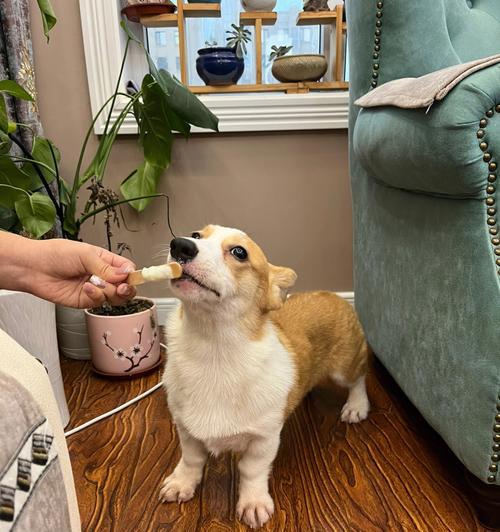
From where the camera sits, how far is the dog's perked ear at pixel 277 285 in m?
1.04

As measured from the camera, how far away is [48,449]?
39 cm

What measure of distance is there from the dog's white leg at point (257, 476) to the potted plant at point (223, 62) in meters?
1.37

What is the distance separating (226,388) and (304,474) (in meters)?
0.33

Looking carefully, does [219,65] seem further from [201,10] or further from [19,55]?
[19,55]

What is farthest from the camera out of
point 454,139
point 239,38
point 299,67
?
point 239,38

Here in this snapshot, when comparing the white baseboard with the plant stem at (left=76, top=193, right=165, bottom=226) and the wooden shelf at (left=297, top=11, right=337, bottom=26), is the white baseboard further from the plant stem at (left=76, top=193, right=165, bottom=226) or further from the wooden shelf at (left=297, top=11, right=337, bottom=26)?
the wooden shelf at (left=297, top=11, right=337, bottom=26)

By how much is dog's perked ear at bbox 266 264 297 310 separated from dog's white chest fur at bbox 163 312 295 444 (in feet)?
0.27

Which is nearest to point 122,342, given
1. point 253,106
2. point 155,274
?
point 155,274

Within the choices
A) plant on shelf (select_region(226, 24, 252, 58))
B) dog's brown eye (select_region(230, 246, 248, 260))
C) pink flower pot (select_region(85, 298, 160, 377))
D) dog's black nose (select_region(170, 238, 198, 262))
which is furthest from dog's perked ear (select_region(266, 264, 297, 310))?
plant on shelf (select_region(226, 24, 252, 58))

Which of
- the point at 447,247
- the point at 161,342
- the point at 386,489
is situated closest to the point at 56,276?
the point at 447,247

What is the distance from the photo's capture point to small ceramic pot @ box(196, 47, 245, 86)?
1837mm

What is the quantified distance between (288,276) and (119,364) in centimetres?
74

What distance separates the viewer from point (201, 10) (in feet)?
6.05

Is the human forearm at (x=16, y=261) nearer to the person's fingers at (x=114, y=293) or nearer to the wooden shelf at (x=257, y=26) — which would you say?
the person's fingers at (x=114, y=293)
